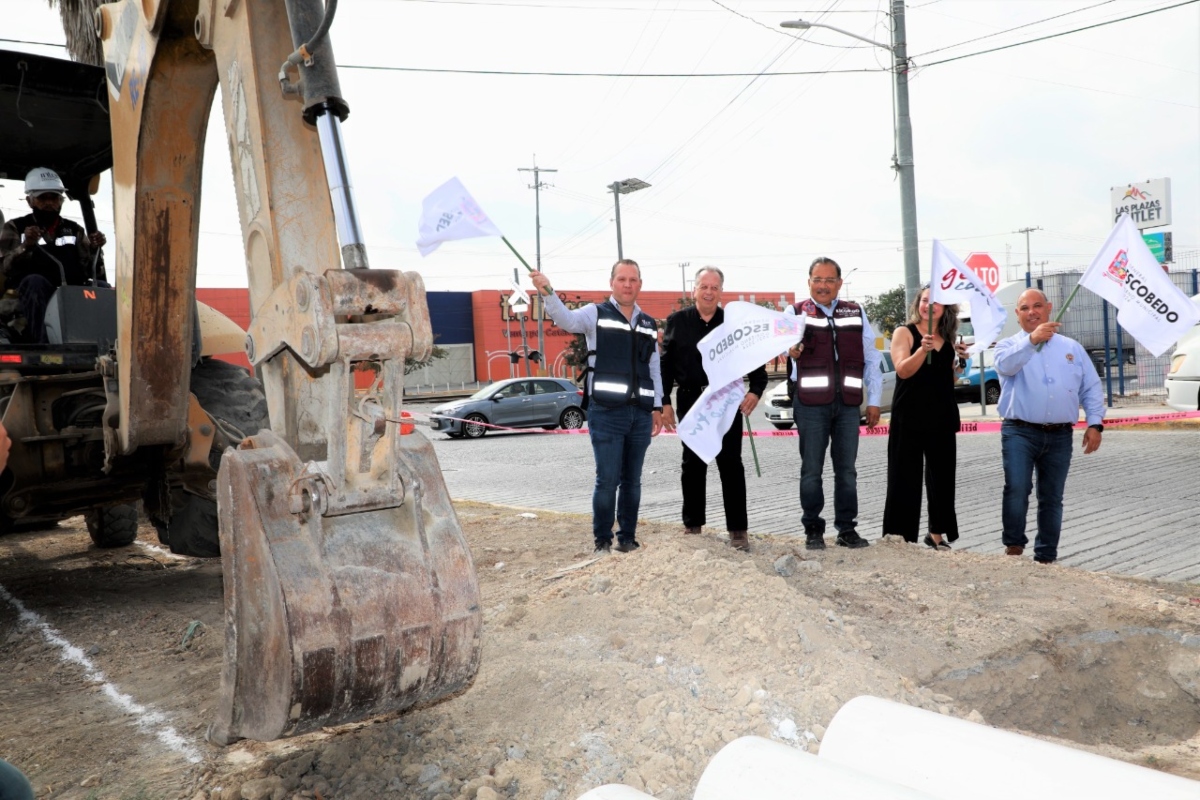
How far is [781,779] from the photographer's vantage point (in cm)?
203

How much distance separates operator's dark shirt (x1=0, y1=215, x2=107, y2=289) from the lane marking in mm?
2092

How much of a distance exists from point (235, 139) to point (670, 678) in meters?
2.53

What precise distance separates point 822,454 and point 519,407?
16218mm

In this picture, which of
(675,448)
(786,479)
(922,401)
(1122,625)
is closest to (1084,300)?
(675,448)

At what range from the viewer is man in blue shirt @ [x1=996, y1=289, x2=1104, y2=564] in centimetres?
590

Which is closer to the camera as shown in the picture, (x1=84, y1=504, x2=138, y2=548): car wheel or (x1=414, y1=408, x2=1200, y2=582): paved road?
(x1=414, y1=408, x2=1200, y2=582): paved road

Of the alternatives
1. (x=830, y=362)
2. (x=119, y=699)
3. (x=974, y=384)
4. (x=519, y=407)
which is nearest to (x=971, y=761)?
(x=119, y=699)

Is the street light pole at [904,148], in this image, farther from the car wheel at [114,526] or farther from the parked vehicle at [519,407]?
the car wheel at [114,526]

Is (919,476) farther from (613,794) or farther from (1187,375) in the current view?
(1187,375)

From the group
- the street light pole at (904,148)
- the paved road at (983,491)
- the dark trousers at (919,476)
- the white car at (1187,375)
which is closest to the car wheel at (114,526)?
the paved road at (983,491)

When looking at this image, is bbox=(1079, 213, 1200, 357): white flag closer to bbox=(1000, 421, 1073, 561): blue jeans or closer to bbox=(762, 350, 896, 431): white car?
bbox=(1000, 421, 1073, 561): blue jeans

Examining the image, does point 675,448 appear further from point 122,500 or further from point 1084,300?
point 1084,300

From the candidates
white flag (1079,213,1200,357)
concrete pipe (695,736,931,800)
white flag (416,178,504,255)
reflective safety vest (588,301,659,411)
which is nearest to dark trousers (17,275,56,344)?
white flag (416,178,504,255)

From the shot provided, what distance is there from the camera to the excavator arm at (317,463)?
246 cm
